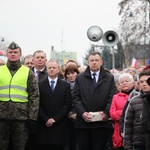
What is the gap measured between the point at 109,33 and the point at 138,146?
7117mm

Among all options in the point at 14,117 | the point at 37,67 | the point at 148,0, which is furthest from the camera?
the point at 148,0

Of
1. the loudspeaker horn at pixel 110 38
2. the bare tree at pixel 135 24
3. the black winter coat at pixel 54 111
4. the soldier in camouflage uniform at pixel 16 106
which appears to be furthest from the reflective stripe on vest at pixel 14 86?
the bare tree at pixel 135 24

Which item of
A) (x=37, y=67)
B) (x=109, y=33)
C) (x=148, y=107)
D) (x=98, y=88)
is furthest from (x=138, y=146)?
(x=109, y=33)

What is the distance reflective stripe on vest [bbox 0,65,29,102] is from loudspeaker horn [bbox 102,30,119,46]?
19.8 ft

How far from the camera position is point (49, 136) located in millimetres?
8422

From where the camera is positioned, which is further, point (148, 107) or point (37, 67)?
point (37, 67)

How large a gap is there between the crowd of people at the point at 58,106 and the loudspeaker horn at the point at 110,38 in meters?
4.86

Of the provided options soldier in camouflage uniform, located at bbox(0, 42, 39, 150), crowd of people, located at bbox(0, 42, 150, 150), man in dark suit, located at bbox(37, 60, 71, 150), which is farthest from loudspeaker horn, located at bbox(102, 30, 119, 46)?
soldier in camouflage uniform, located at bbox(0, 42, 39, 150)

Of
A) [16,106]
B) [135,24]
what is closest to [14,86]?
[16,106]

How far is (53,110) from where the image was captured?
8516 mm

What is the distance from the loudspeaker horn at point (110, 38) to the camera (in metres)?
13.6

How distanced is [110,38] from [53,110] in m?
5.66

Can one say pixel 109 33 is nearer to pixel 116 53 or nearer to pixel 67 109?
pixel 67 109

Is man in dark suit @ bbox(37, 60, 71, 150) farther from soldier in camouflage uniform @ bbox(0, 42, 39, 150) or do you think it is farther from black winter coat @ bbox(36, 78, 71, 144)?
soldier in camouflage uniform @ bbox(0, 42, 39, 150)
